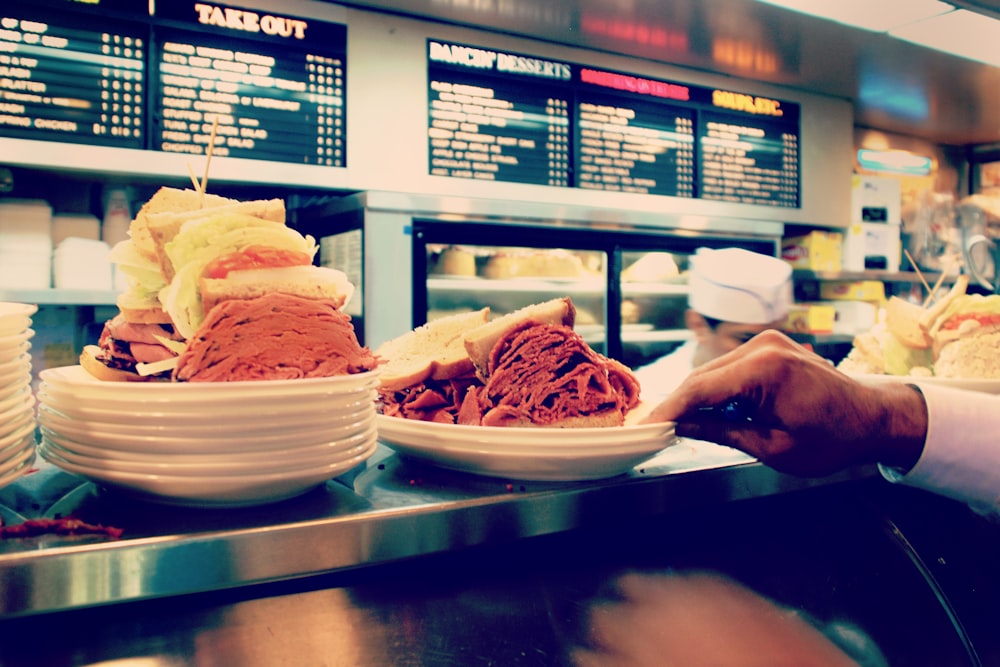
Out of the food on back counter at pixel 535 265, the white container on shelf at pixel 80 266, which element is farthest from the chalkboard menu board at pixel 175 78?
the food on back counter at pixel 535 265

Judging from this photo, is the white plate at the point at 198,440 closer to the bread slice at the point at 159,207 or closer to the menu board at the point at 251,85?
the bread slice at the point at 159,207

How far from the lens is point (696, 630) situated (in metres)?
1.00

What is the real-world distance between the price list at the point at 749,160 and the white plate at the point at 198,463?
362 cm

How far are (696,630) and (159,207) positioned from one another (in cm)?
97

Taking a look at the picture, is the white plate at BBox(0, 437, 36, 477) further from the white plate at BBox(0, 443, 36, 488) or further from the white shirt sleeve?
the white shirt sleeve

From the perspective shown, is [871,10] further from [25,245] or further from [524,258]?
[25,245]

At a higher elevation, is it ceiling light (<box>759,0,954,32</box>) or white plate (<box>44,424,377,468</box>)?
ceiling light (<box>759,0,954,32</box>)

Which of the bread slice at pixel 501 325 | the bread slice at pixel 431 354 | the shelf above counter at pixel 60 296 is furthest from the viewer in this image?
the shelf above counter at pixel 60 296

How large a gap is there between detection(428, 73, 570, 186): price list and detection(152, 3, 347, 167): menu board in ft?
1.55

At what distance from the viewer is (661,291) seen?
12.1 ft

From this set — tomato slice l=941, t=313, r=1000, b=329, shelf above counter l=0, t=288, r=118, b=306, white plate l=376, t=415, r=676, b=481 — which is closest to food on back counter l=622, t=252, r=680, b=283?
tomato slice l=941, t=313, r=1000, b=329

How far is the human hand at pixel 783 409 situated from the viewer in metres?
0.90

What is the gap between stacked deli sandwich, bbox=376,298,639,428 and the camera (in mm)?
943

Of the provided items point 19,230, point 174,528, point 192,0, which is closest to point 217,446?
point 174,528
